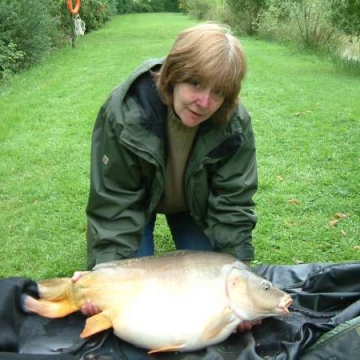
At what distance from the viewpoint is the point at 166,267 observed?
8.14 feet

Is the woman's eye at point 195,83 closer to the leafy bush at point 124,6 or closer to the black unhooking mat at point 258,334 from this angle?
the black unhooking mat at point 258,334

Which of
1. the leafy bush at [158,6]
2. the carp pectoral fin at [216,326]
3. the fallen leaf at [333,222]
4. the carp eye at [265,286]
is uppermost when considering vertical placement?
the carp eye at [265,286]

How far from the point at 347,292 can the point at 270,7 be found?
69.3 ft

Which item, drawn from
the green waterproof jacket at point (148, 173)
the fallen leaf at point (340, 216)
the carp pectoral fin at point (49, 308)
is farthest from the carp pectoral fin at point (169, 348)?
the fallen leaf at point (340, 216)

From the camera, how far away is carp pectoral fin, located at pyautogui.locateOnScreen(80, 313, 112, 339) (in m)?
2.38

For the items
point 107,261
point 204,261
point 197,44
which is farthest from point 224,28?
point 107,261

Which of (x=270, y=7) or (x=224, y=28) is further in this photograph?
(x=270, y=7)

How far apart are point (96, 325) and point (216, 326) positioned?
495 millimetres

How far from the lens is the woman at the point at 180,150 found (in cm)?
246

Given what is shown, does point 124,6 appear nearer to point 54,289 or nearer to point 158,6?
point 158,6

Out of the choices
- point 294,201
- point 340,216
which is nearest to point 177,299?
point 340,216

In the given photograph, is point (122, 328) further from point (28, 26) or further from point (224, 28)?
point (28, 26)

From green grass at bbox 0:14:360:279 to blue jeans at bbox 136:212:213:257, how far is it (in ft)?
2.28

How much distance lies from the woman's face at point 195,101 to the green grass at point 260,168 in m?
1.67
